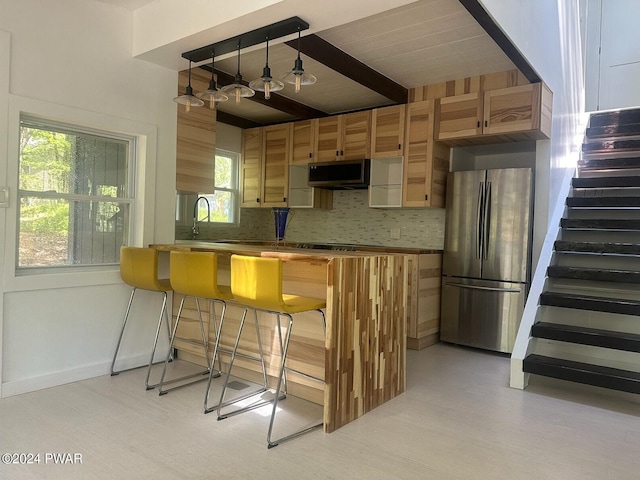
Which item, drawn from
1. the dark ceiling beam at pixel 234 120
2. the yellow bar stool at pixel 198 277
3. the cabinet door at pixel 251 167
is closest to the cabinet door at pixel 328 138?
the cabinet door at pixel 251 167

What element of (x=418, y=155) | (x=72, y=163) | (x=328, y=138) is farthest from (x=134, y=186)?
(x=418, y=155)

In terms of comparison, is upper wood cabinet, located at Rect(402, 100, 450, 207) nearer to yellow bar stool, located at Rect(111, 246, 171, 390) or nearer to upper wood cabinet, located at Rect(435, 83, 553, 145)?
upper wood cabinet, located at Rect(435, 83, 553, 145)

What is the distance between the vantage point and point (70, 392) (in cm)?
294

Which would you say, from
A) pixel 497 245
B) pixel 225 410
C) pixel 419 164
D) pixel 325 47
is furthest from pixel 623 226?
pixel 225 410

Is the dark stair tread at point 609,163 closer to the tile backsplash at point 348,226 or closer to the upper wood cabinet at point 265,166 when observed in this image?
the tile backsplash at point 348,226

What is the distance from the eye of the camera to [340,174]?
4.91m

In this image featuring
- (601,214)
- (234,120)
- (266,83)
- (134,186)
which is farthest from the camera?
(234,120)

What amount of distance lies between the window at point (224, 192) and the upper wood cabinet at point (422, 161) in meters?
2.32

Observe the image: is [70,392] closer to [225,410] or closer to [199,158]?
[225,410]

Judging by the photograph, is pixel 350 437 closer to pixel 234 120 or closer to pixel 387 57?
pixel 387 57

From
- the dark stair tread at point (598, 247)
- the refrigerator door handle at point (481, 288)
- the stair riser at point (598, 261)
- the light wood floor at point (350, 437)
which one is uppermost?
the dark stair tread at point (598, 247)

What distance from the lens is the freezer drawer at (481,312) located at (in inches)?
161

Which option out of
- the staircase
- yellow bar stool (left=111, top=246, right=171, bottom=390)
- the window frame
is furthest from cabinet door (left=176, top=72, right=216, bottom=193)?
the staircase

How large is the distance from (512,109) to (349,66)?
145 centimetres
